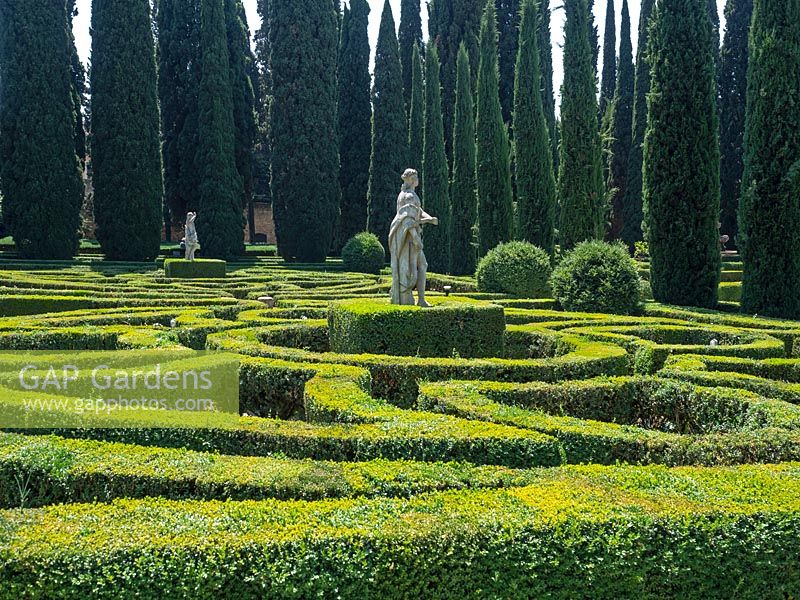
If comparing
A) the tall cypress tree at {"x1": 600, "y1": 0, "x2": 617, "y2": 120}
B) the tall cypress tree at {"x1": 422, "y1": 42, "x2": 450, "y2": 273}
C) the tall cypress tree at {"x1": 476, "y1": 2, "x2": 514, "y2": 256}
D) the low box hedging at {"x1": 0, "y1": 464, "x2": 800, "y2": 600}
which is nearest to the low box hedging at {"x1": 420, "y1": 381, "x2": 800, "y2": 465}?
the low box hedging at {"x1": 0, "y1": 464, "x2": 800, "y2": 600}

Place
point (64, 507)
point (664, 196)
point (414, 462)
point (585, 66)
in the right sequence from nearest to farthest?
point (64, 507)
point (414, 462)
point (664, 196)
point (585, 66)

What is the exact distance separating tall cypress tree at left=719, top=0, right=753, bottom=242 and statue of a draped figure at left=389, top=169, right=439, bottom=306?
88.9 feet

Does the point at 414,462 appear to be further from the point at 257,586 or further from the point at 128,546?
the point at 128,546

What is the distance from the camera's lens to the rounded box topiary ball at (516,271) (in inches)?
619

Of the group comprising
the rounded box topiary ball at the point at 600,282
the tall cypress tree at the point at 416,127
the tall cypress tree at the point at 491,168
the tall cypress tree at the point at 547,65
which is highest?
the tall cypress tree at the point at 547,65

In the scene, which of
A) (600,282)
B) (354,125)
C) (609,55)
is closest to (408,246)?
(600,282)

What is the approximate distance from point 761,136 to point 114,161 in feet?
74.1

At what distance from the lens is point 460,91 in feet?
83.7

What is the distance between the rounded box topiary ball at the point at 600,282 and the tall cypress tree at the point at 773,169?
230 centimetres

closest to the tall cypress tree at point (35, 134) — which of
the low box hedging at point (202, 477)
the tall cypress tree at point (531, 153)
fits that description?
the tall cypress tree at point (531, 153)

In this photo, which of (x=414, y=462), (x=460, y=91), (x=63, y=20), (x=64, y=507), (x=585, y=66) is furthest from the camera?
(x=63, y=20)

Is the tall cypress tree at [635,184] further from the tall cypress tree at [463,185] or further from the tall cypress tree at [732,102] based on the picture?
the tall cypress tree at [463,185]

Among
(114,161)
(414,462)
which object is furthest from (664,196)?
(114,161)

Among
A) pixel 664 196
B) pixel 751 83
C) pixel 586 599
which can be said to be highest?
pixel 751 83
